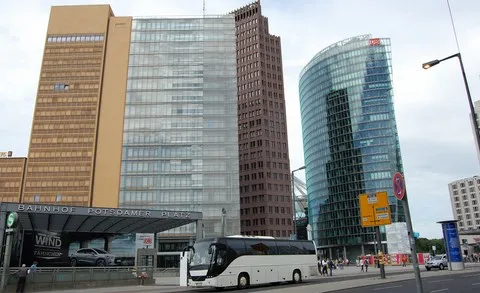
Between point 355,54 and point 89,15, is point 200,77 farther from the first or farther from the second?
point 355,54

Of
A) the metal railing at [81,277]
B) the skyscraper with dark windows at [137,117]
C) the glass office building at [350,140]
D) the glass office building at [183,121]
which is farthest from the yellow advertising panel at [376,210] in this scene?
the glass office building at [350,140]

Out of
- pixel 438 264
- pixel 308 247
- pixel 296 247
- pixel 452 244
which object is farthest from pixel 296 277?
pixel 438 264

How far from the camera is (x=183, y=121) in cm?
10381

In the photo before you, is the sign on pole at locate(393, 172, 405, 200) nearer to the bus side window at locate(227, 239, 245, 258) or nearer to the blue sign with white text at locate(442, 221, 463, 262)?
the bus side window at locate(227, 239, 245, 258)

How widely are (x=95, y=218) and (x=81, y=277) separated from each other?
985 cm

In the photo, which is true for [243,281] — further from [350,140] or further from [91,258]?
[350,140]

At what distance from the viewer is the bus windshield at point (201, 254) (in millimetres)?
25386

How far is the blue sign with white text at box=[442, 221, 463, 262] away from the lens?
123ft

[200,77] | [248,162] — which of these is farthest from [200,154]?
[248,162]

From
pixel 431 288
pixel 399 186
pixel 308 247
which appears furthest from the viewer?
pixel 308 247

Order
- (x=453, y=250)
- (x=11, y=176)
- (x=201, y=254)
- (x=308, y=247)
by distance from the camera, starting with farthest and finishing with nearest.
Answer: (x=11, y=176)
(x=453, y=250)
(x=308, y=247)
(x=201, y=254)

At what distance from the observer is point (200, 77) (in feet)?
354

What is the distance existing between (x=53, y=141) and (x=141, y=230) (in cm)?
6691

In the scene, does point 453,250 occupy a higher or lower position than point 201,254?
lower
